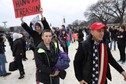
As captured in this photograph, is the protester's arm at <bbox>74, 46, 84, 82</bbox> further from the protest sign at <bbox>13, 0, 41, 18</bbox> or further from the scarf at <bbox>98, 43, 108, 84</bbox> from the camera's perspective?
the protest sign at <bbox>13, 0, 41, 18</bbox>

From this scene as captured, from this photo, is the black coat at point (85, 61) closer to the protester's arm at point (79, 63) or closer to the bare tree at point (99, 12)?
the protester's arm at point (79, 63)

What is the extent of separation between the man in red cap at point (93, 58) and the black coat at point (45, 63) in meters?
0.54

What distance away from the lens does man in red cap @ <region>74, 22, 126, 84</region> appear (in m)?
3.79

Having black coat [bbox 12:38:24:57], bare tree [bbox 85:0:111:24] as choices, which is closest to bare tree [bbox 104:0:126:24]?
bare tree [bbox 85:0:111:24]

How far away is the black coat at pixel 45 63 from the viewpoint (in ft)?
13.8

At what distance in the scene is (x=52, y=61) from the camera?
433 cm

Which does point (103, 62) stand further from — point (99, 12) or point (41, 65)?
point (99, 12)

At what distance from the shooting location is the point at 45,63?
429cm

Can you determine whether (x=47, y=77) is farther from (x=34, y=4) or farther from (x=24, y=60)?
(x=24, y=60)

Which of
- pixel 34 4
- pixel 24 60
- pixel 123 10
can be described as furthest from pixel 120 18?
pixel 34 4

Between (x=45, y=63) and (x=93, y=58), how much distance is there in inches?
33.0

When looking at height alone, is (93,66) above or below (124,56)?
above

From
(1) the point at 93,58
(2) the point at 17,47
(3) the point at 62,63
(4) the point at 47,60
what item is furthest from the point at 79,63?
(2) the point at 17,47

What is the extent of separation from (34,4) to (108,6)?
8110cm
